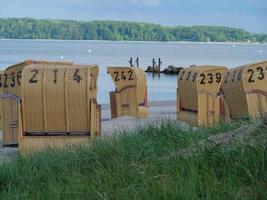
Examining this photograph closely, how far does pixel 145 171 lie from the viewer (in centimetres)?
668

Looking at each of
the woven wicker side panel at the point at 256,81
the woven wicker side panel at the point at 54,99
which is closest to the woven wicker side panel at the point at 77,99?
the woven wicker side panel at the point at 54,99

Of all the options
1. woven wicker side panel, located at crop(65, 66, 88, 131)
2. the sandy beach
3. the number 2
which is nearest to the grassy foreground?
the sandy beach

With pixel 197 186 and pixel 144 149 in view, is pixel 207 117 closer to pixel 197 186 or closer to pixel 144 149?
pixel 144 149

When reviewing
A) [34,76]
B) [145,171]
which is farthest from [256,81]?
[145,171]

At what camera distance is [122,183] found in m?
6.52

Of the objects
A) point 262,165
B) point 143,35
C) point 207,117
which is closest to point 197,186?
point 262,165

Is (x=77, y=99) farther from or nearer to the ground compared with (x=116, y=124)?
farther from the ground

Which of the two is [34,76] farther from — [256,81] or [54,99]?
[256,81]

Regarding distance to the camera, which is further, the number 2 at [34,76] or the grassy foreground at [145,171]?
the number 2 at [34,76]

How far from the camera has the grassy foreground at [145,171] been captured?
6.00m

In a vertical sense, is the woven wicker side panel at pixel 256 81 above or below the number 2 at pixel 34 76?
below

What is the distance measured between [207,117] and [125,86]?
4.40m

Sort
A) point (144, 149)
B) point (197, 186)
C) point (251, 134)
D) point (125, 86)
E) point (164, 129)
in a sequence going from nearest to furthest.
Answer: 1. point (197, 186)
2. point (251, 134)
3. point (144, 149)
4. point (164, 129)
5. point (125, 86)

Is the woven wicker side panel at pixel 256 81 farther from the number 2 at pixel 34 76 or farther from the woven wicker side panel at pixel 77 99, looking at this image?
the number 2 at pixel 34 76
